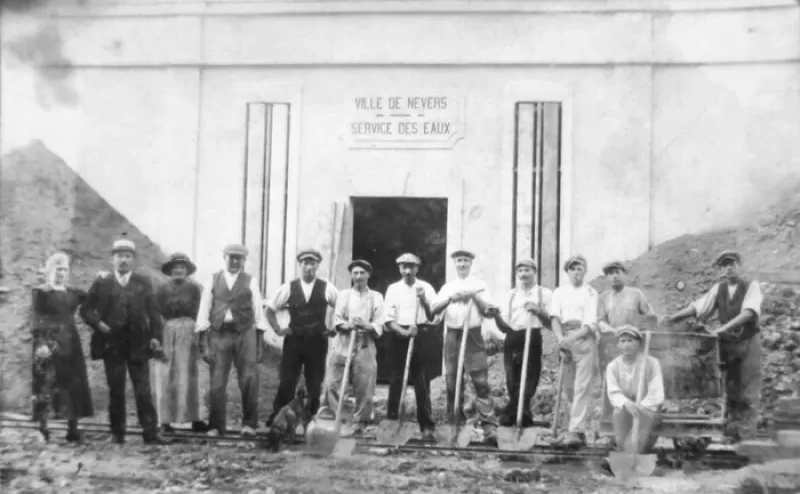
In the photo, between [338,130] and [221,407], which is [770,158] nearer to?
[338,130]

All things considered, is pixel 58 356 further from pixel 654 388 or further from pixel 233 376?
pixel 654 388

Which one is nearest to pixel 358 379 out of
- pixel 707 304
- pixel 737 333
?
pixel 707 304

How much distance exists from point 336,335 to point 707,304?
7.47 ft

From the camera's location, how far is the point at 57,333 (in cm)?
666

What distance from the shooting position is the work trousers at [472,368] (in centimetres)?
637

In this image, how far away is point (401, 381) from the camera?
6.40m

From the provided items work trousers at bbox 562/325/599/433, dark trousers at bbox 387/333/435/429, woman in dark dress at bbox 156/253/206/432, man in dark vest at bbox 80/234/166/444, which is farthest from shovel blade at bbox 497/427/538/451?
man in dark vest at bbox 80/234/166/444

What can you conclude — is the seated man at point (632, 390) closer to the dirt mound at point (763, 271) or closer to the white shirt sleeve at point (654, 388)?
the white shirt sleeve at point (654, 388)

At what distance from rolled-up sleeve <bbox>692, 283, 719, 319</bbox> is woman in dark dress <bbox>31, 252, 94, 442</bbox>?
12.7ft

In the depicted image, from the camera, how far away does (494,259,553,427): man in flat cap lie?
20.6 ft

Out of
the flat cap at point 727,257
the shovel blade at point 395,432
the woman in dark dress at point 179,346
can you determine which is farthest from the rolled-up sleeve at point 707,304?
the woman in dark dress at point 179,346

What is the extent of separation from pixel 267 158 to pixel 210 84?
62cm

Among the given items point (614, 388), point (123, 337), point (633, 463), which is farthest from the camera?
point (123, 337)

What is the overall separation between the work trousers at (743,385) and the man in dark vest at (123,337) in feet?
11.6
